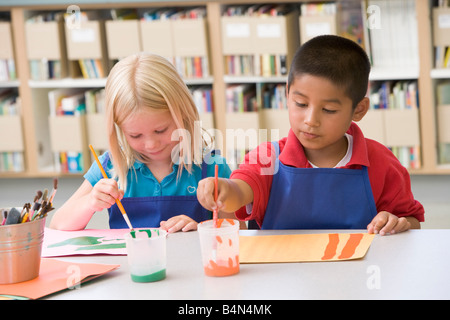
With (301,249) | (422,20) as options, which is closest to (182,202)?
(301,249)

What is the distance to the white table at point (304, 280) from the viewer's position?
0.89 metres

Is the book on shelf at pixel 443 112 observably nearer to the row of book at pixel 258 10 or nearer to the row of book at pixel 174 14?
the row of book at pixel 258 10

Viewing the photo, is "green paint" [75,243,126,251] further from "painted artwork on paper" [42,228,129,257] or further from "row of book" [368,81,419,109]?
"row of book" [368,81,419,109]

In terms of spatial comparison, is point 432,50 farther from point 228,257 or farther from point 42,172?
point 228,257

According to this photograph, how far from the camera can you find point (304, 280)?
94 centimetres

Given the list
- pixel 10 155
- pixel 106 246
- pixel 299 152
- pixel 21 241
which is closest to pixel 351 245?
pixel 299 152

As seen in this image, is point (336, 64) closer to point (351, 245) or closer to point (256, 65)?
point (351, 245)

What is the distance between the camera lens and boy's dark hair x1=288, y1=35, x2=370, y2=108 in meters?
1.26

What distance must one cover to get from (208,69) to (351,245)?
2.28m

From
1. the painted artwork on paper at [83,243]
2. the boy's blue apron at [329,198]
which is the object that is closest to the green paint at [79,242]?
the painted artwork on paper at [83,243]

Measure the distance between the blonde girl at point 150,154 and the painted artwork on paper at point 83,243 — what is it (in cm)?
4

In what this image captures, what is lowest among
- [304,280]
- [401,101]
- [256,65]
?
[304,280]

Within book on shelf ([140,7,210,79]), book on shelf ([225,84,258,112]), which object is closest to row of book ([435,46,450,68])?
book on shelf ([225,84,258,112])

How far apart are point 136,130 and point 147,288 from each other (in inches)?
18.8
